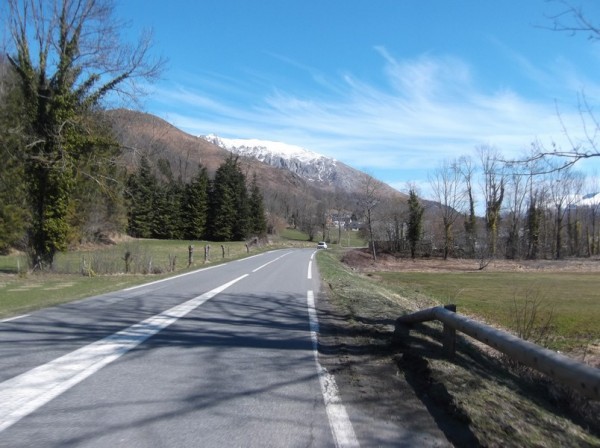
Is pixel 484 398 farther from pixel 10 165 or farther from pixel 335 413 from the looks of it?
pixel 10 165

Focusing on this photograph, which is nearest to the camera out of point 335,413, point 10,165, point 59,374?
point 335,413

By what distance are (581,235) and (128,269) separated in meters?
116

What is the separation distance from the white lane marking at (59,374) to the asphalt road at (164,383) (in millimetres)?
11

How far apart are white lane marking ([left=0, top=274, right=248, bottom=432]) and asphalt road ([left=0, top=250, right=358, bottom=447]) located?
0.04ft

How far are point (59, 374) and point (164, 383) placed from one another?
1.25 metres

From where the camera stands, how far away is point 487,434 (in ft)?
14.7

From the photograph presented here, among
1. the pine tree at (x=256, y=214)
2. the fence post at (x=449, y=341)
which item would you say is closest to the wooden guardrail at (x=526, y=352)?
the fence post at (x=449, y=341)

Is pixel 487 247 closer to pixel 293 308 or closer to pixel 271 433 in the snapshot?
pixel 293 308

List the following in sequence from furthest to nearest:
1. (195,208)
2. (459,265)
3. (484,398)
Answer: (195,208) < (459,265) < (484,398)

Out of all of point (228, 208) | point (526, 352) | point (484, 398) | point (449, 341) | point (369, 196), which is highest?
point (369, 196)

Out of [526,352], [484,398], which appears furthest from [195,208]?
[526,352]

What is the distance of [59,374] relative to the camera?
584cm

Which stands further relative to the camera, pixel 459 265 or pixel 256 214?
pixel 256 214

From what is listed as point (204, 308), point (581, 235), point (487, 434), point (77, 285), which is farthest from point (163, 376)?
point (581, 235)
